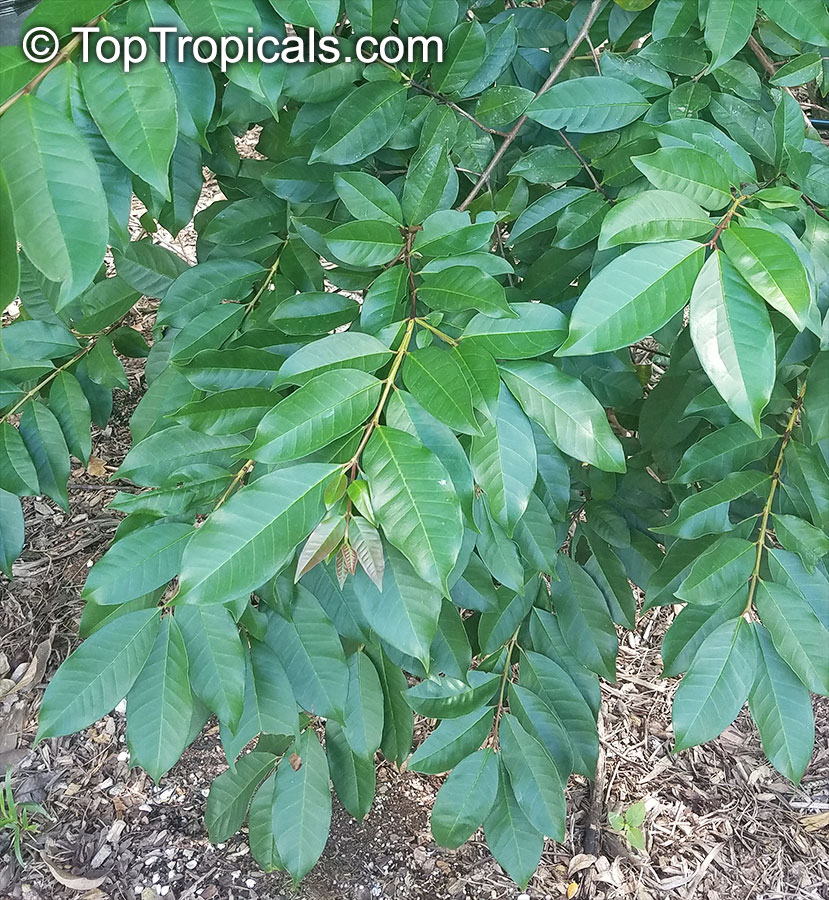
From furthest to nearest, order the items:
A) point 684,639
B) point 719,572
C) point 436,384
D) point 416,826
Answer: point 416,826
point 684,639
point 719,572
point 436,384

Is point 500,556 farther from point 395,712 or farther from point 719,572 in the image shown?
point 395,712

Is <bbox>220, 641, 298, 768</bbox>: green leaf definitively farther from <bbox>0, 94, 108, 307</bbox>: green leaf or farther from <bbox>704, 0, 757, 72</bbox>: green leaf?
<bbox>704, 0, 757, 72</bbox>: green leaf

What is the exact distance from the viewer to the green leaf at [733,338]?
0.58 meters

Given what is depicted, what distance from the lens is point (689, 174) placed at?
0.67 m

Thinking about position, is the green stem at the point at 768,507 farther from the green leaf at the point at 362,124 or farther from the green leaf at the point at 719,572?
the green leaf at the point at 362,124

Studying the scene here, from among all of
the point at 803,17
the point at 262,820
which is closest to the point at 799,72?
the point at 803,17

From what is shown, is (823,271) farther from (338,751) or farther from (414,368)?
(338,751)

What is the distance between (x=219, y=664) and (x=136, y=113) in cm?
48

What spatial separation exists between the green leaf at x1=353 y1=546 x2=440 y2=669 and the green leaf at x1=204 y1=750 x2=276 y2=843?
0.66 metres

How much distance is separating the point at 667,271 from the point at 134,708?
617mm

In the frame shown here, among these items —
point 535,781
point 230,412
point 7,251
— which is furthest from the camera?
point 535,781

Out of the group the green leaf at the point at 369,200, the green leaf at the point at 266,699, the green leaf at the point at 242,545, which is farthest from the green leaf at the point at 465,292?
the green leaf at the point at 266,699

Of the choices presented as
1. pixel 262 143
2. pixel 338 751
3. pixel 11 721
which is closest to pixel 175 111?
pixel 262 143

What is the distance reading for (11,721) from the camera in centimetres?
182
